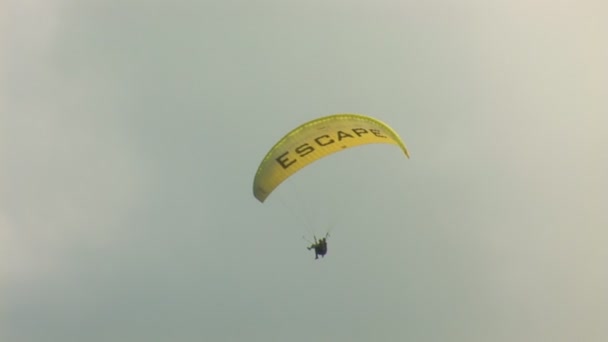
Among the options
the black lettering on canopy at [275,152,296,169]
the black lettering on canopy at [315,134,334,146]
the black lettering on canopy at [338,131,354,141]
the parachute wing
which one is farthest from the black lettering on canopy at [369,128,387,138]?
the black lettering on canopy at [275,152,296,169]

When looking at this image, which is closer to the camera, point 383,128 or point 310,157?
point 383,128

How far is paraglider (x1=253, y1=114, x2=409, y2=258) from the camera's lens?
4250 cm

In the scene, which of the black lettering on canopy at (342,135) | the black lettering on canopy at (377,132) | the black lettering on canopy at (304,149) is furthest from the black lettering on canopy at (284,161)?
the black lettering on canopy at (377,132)

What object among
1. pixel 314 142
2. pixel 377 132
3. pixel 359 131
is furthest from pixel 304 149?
pixel 377 132

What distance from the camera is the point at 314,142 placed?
43719mm

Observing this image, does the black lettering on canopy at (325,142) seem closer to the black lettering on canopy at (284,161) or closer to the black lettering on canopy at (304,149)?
the black lettering on canopy at (304,149)

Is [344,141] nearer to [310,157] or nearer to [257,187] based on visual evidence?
[310,157]

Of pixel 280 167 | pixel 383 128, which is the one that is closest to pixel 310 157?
pixel 280 167

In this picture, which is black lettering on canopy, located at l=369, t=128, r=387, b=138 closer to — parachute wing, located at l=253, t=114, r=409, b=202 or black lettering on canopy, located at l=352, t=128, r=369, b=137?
parachute wing, located at l=253, t=114, r=409, b=202

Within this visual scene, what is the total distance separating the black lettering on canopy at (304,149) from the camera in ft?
143

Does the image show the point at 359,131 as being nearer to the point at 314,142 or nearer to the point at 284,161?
the point at 314,142

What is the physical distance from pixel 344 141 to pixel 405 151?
4258 millimetres

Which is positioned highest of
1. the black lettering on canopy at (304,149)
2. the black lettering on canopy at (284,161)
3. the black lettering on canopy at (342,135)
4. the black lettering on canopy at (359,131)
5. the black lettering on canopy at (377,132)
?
the black lettering on canopy at (359,131)

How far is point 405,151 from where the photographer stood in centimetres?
4156
